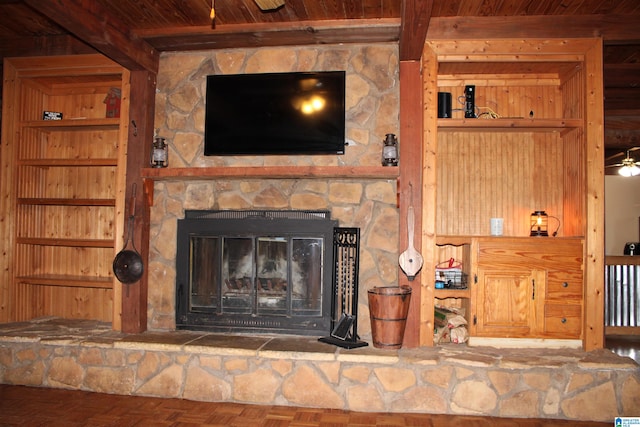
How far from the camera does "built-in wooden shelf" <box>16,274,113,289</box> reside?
3471 mm

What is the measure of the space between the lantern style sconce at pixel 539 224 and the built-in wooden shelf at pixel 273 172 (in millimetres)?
1112

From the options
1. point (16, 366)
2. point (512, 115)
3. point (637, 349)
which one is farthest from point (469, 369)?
point (16, 366)

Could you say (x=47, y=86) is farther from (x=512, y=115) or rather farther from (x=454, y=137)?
(x=512, y=115)

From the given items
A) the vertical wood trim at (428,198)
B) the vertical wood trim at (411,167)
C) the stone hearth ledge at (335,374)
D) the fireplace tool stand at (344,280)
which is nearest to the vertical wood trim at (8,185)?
the stone hearth ledge at (335,374)

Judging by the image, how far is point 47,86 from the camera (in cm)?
390

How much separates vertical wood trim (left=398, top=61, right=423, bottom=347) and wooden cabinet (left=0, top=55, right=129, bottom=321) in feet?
6.86

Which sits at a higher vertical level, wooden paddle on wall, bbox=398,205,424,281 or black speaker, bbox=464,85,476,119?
black speaker, bbox=464,85,476,119

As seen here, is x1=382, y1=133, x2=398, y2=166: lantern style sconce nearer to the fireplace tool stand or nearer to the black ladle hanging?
the fireplace tool stand

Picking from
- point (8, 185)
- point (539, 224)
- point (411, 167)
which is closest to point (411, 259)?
point (411, 167)

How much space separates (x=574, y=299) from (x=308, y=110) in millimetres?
2224

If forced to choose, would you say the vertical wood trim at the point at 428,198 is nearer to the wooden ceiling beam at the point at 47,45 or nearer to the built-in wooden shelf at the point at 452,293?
the built-in wooden shelf at the point at 452,293

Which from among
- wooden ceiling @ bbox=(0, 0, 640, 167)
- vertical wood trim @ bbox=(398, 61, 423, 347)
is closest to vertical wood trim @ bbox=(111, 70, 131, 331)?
wooden ceiling @ bbox=(0, 0, 640, 167)

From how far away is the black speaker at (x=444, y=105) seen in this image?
10.5 ft

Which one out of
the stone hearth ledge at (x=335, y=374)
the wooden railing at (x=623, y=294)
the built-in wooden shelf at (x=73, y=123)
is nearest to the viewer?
the stone hearth ledge at (x=335, y=374)
